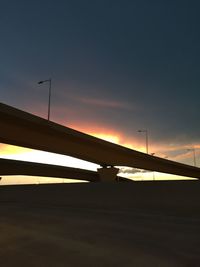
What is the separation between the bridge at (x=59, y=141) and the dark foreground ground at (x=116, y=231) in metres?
14.3

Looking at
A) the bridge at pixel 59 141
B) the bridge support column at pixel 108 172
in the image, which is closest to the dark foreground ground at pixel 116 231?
the bridge at pixel 59 141

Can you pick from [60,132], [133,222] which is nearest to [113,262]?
[133,222]

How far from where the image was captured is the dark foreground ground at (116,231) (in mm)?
5305

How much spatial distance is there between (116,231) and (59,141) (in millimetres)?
28421

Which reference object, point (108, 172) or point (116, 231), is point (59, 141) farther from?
point (116, 231)

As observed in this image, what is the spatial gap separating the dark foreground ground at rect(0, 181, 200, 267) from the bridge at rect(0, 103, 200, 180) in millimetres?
14260

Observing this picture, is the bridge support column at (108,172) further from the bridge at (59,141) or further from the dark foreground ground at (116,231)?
the dark foreground ground at (116,231)

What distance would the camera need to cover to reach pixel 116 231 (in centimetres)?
806

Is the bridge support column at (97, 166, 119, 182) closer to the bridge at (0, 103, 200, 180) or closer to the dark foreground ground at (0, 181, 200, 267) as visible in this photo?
the bridge at (0, 103, 200, 180)

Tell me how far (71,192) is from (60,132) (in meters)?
18.7

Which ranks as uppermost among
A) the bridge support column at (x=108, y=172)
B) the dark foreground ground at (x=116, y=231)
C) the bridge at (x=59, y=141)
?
the bridge at (x=59, y=141)

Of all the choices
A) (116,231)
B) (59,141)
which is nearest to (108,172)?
(59,141)

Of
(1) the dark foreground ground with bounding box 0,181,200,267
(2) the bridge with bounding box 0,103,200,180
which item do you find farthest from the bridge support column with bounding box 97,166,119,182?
(1) the dark foreground ground with bounding box 0,181,200,267

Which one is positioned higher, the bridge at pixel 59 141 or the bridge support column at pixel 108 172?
the bridge at pixel 59 141
